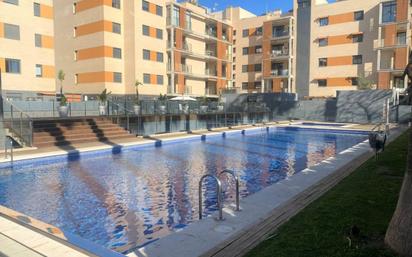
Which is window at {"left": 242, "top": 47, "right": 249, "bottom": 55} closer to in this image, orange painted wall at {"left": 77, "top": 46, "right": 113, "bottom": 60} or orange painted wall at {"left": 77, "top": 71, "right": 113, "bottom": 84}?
orange painted wall at {"left": 77, "top": 46, "right": 113, "bottom": 60}

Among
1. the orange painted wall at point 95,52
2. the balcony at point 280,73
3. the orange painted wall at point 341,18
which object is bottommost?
the balcony at point 280,73

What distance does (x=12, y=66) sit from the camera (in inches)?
1243

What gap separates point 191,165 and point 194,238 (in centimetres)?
847

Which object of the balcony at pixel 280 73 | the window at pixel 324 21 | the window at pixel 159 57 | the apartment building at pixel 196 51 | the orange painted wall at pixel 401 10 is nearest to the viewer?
the orange painted wall at pixel 401 10

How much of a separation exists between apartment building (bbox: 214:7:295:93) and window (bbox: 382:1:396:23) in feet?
42.5

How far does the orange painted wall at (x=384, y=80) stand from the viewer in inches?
1652

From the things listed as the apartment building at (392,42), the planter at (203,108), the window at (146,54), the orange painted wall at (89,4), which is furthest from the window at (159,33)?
the apartment building at (392,42)

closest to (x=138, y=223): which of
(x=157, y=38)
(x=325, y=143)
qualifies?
(x=325, y=143)

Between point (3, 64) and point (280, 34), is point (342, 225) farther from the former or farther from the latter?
point (280, 34)

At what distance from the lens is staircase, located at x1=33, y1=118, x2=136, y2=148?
1670 cm

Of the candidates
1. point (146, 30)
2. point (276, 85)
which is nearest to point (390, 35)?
point (276, 85)

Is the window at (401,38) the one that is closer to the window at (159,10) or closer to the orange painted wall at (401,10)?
the orange painted wall at (401,10)

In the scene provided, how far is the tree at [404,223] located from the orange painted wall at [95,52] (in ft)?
117

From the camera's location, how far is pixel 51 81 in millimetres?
35719
